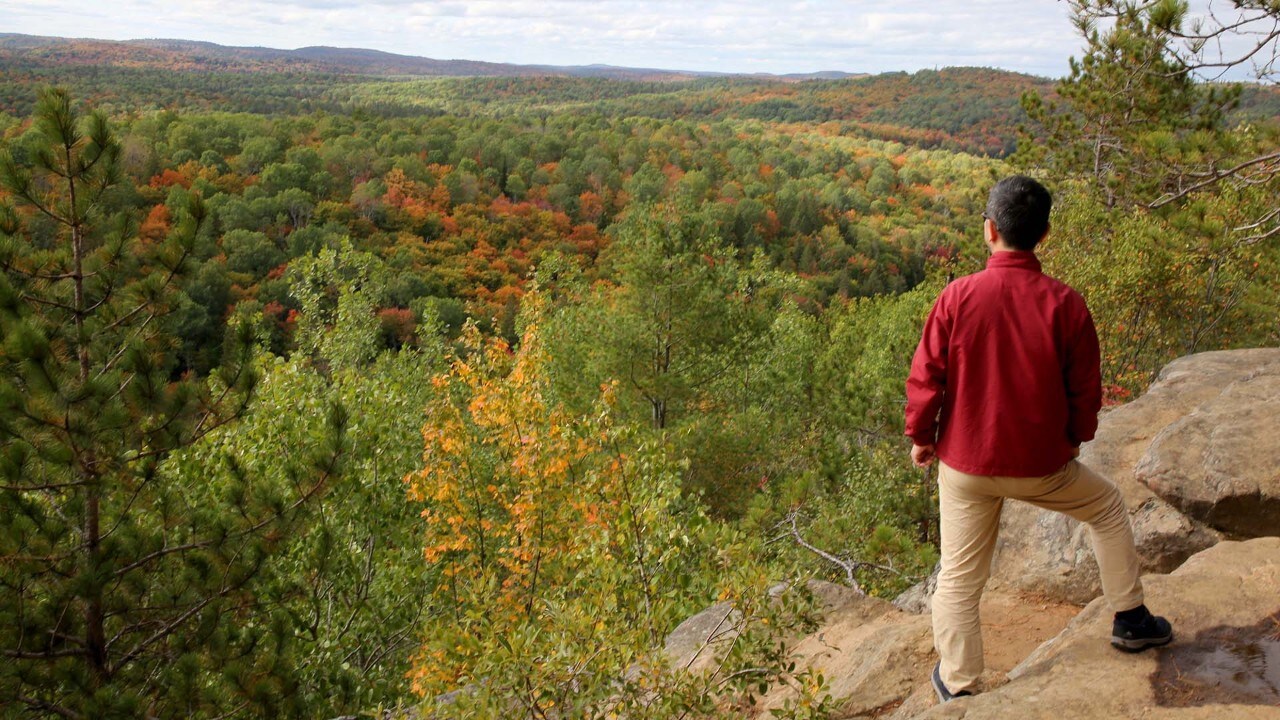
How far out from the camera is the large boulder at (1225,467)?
577 cm

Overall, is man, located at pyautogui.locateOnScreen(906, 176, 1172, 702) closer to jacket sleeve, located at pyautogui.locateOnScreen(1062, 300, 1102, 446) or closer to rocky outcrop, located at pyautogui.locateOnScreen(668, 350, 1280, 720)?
jacket sleeve, located at pyautogui.locateOnScreen(1062, 300, 1102, 446)

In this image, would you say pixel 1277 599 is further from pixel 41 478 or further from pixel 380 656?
pixel 380 656

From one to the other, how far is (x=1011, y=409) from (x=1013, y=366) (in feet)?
0.61

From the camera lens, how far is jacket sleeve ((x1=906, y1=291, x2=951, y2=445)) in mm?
3650

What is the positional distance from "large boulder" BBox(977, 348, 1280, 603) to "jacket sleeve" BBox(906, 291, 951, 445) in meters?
3.42

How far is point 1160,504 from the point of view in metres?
6.32

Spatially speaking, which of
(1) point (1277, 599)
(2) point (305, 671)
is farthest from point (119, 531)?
(1) point (1277, 599)

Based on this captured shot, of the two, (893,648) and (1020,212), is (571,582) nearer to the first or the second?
(893,648)

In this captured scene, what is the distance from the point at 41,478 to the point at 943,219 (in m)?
104

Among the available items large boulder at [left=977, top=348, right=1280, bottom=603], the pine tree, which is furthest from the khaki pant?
the pine tree

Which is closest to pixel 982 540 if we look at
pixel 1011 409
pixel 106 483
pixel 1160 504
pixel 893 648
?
pixel 1011 409

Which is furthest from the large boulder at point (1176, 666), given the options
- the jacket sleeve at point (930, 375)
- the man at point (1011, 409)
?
the jacket sleeve at point (930, 375)

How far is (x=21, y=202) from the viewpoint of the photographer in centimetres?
540

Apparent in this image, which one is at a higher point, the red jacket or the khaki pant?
the red jacket
